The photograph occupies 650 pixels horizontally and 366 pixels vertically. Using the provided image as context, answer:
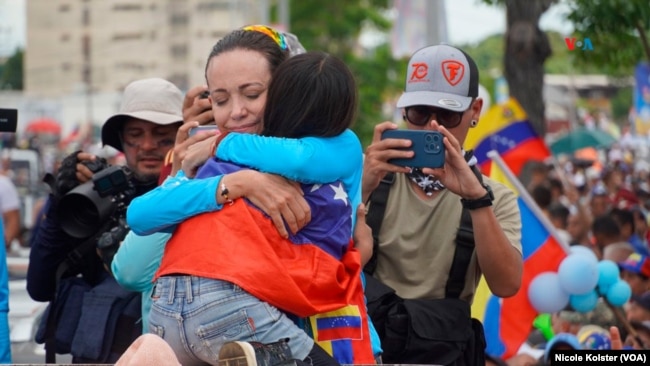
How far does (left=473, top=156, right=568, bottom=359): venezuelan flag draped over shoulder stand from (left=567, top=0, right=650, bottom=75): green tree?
43.2 inches

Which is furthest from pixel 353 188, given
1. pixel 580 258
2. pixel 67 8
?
pixel 67 8

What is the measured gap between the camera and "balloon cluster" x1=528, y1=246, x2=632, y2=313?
6.90 metres

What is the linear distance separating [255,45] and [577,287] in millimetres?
3859

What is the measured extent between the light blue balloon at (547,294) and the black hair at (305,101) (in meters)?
3.85

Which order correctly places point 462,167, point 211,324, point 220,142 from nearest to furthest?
point 211,324 → point 220,142 → point 462,167

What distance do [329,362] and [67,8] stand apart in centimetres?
7618

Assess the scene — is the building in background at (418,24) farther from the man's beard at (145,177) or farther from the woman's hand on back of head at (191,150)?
the woman's hand on back of head at (191,150)

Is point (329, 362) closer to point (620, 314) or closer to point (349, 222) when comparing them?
point (349, 222)

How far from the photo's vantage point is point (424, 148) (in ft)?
13.1

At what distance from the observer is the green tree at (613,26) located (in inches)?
277

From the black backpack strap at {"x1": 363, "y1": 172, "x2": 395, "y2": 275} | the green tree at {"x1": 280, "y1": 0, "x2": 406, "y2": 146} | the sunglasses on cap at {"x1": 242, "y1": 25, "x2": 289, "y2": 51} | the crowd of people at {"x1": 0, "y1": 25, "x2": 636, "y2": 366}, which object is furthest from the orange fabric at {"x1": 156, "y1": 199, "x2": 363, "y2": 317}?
the green tree at {"x1": 280, "y1": 0, "x2": 406, "y2": 146}

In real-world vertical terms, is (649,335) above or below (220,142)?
below

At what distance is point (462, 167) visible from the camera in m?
4.02

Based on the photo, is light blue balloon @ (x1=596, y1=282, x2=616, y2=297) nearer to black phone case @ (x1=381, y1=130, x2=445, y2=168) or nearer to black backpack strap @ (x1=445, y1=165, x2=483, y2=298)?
black backpack strap @ (x1=445, y1=165, x2=483, y2=298)
